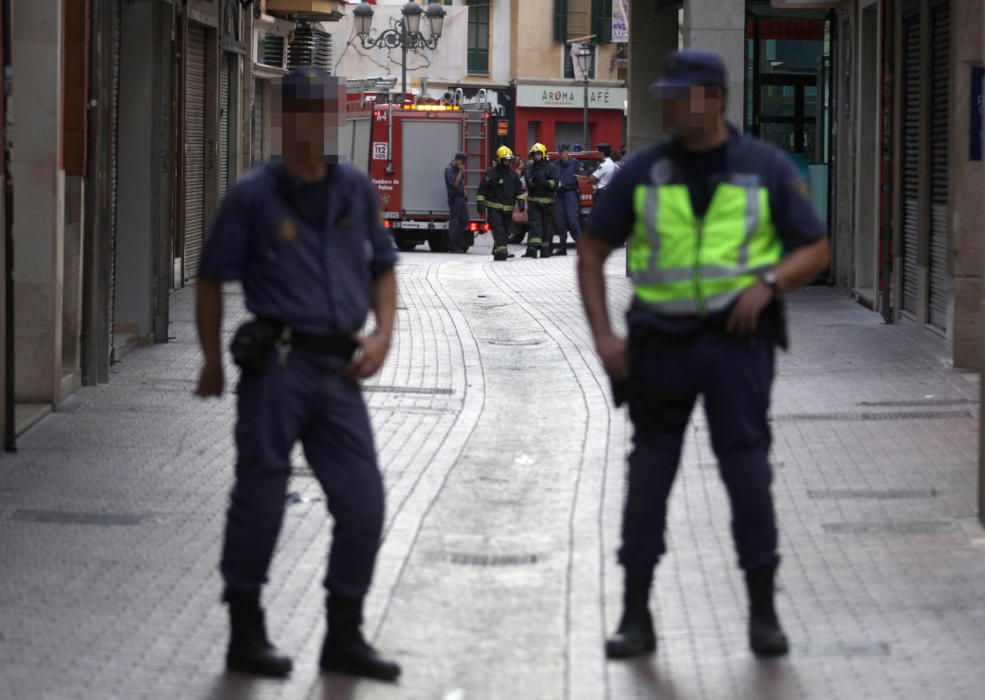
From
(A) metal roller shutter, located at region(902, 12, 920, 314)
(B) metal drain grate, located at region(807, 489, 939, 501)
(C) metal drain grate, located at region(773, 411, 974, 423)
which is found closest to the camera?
(B) metal drain grate, located at region(807, 489, 939, 501)

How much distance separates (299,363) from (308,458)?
301 millimetres

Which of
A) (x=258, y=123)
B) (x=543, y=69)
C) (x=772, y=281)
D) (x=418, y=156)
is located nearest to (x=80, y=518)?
(x=772, y=281)

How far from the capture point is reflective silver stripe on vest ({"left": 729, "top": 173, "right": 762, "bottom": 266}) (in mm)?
5797

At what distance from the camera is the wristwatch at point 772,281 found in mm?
5777

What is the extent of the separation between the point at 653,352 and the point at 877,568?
192cm

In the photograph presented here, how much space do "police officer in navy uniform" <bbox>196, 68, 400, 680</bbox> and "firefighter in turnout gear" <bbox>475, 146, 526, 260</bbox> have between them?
25123 millimetres

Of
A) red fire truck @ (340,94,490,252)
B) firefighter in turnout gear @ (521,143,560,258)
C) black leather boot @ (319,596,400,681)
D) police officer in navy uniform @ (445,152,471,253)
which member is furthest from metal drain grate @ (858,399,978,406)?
red fire truck @ (340,94,490,252)

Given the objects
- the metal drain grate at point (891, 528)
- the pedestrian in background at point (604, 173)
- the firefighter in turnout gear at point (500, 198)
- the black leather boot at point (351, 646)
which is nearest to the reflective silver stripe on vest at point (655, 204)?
the black leather boot at point (351, 646)

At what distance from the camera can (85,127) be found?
12133mm

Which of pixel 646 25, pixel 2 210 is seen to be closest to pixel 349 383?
pixel 2 210

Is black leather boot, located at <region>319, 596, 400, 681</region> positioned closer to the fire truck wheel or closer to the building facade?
the fire truck wheel

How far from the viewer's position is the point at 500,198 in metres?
32.0

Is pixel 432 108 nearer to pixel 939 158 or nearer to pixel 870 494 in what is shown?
pixel 939 158

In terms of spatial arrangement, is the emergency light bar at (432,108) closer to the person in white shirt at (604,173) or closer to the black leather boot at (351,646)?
the person in white shirt at (604,173)
